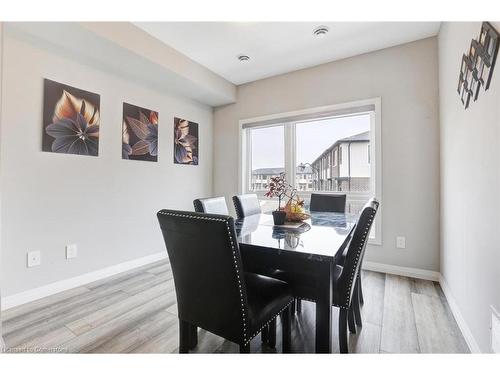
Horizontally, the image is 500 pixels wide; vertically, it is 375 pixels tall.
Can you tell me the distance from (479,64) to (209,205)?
6.26 feet

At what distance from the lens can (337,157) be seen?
3219mm

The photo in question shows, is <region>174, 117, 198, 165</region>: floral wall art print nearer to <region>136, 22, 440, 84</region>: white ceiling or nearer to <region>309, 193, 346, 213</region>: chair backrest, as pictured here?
<region>136, 22, 440, 84</region>: white ceiling

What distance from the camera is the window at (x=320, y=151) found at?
9.66 feet

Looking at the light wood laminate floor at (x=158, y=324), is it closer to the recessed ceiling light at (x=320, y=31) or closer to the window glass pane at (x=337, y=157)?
the window glass pane at (x=337, y=157)

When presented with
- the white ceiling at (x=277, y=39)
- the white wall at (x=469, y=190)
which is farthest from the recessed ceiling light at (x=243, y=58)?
the white wall at (x=469, y=190)

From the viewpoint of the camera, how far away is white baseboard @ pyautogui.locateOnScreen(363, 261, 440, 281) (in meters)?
2.53

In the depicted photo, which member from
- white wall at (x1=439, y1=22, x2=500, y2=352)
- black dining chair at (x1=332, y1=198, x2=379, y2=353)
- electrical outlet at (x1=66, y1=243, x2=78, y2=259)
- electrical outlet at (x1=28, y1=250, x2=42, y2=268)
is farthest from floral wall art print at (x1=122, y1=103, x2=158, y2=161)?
white wall at (x1=439, y1=22, x2=500, y2=352)

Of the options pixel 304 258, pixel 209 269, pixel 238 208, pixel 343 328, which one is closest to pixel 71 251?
pixel 238 208

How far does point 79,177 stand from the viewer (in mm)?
2424

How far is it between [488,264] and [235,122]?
332 centimetres

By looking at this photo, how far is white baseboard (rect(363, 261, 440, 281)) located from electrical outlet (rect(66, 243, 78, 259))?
3116mm

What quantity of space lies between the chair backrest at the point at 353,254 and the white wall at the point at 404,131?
1.66 m
